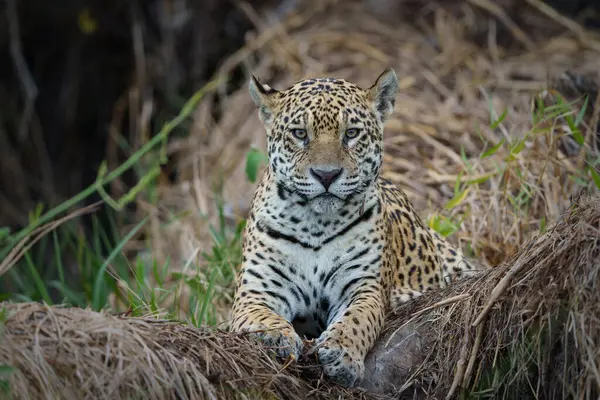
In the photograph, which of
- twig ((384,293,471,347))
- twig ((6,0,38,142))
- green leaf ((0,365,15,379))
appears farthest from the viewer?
twig ((6,0,38,142))

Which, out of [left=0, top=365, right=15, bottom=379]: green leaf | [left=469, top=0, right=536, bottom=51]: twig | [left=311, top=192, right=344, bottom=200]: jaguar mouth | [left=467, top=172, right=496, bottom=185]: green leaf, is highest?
[left=469, top=0, right=536, bottom=51]: twig

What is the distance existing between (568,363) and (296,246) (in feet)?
6.44

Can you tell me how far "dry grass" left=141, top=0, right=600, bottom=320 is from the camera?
8.36m

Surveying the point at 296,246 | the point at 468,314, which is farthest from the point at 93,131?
the point at 468,314

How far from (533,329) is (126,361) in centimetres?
200

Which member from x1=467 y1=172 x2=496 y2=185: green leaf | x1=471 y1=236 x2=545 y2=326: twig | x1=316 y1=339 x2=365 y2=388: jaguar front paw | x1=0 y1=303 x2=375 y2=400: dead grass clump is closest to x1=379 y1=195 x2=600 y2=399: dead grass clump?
x1=471 y1=236 x2=545 y2=326: twig

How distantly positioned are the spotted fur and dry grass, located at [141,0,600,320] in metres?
1.22

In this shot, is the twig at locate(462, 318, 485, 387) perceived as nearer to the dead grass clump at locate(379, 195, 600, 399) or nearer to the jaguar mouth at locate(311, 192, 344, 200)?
the dead grass clump at locate(379, 195, 600, 399)

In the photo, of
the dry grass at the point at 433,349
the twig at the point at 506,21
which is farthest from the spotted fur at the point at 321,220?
the twig at the point at 506,21

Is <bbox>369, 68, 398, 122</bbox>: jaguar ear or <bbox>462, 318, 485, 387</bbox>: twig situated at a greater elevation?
<bbox>369, 68, 398, 122</bbox>: jaguar ear

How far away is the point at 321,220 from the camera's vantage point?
675 centimetres

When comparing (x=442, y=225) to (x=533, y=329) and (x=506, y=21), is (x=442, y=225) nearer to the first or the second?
(x=533, y=329)

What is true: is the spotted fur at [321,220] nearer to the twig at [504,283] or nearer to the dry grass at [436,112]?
the twig at [504,283]

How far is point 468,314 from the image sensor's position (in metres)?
6.11
